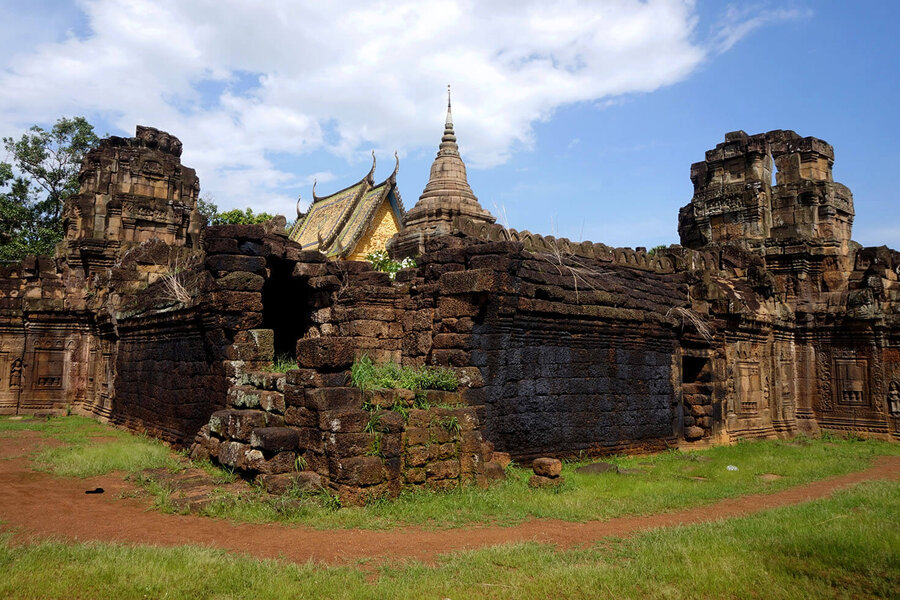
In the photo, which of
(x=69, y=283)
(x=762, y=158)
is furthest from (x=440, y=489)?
(x=69, y=283)

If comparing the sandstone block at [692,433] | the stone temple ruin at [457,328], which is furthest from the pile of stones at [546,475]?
the sandstone block at [692,433]

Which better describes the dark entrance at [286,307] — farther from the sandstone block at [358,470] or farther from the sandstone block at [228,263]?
the sandstone block at [358,470]

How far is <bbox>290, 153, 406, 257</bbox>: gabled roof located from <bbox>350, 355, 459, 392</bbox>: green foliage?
15.2 metres

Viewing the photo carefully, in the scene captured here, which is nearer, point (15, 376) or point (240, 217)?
point (15, 376)

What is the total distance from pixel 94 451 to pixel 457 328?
6.25 meters

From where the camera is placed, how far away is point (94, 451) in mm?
10695

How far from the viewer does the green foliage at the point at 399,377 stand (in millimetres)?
7703

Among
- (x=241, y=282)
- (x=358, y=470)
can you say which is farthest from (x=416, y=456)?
(x=241, y=282)

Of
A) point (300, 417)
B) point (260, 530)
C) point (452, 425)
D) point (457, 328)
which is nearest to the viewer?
point (260, 530)

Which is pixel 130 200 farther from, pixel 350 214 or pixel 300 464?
pixel 300 464

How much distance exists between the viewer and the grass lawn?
6.88 m

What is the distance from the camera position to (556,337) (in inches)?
415

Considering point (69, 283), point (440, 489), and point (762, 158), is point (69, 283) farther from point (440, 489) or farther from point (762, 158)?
point (762, 158)

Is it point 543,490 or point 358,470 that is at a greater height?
point 358,470
